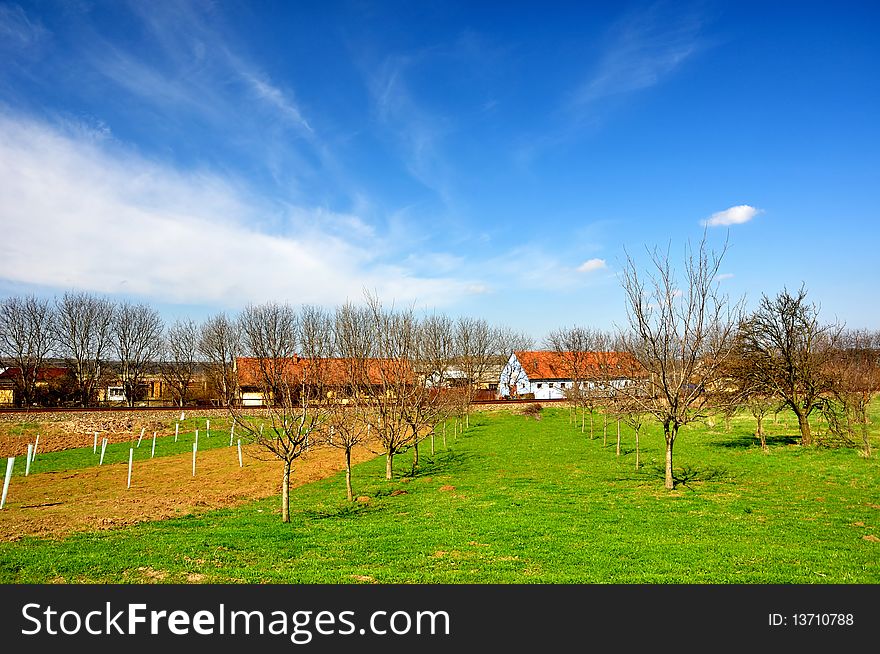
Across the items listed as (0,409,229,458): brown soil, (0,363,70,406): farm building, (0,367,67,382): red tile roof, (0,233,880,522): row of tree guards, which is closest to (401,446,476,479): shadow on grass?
(0,233,880,522): row of tree guards

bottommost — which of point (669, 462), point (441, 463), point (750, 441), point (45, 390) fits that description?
point (441, 463)

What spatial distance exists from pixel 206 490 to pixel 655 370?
52.2 feet

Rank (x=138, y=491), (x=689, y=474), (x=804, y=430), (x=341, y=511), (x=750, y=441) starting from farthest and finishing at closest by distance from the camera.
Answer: (x=750, y=441) < (x=804, y=430) < (x=689, y=474) < (x=138, y=491) < (x=341, y=511)

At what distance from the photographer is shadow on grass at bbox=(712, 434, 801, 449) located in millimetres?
25078

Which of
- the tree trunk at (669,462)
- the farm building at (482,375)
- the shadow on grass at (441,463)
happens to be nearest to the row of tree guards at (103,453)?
the shadow on grass at (441,463)

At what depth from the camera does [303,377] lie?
14750mm

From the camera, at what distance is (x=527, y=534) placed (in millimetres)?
10742

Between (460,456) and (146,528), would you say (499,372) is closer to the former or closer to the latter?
(460,456)

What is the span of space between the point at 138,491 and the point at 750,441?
2876 centimetres

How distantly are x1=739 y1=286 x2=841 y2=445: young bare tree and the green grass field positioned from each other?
138 inches

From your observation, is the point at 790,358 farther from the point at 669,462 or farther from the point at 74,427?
the point at 74,427

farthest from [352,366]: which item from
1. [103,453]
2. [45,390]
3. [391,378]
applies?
[45,390]

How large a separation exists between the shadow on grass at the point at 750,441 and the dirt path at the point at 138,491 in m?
19.1

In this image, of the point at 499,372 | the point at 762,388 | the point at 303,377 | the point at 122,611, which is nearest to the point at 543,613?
the point at 122,611
